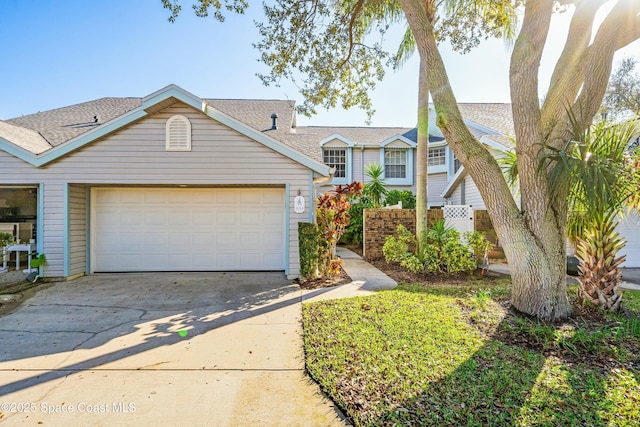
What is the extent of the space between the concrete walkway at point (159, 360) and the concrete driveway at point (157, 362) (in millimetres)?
11

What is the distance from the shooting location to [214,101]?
1366cm

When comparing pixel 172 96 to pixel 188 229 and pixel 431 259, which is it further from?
pixel 431 259

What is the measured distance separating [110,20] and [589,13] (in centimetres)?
1013

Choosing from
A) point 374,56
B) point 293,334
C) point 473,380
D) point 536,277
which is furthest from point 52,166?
point 536,277

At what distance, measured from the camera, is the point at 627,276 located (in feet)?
26.2

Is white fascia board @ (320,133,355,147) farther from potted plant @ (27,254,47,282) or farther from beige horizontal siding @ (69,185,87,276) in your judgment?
potted plant @ (27,254,47,282)

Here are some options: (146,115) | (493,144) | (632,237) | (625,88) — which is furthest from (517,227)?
(625,88)

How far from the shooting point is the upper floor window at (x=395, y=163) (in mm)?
16797

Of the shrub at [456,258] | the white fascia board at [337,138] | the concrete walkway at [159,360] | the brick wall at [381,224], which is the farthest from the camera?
the white fascia board at [337,138]

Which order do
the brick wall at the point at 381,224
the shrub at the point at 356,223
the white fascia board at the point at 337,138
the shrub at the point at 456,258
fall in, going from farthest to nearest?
the white fascia board at the point at 337,138
the shrub at the point at 356,223
the brick wall at the point at 381,224
the shrub at the point at 456,258

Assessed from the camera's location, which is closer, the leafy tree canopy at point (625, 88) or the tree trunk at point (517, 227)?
the tree trunk at point (517, 227)

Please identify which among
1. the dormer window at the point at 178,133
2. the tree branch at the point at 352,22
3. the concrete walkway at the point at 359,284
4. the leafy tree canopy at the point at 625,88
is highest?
the leafy tree canopy at the point at 625,88

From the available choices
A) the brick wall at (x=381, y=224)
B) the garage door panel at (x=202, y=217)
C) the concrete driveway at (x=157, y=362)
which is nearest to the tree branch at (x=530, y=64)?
the concrete driveway at (x=157, y=362)

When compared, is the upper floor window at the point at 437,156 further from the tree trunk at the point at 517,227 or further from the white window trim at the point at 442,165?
the tree trunk at the point at 517,227
